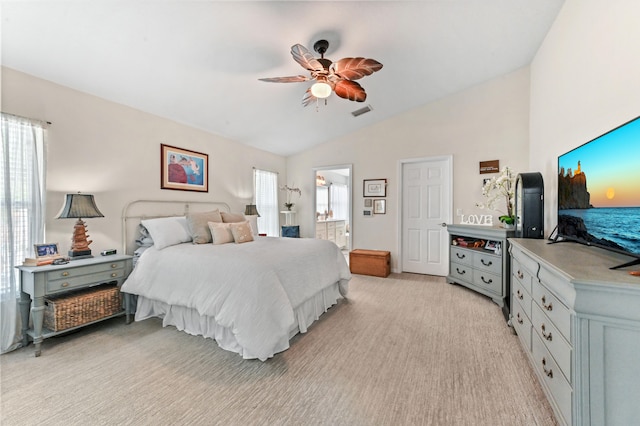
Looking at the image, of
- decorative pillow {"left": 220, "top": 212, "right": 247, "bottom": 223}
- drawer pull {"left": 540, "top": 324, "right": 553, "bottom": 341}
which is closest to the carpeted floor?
drawer pull {"left": 540, "top": 324, "right": 553, "bottom": 341}

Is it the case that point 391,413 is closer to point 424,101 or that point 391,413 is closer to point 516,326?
point 516,326

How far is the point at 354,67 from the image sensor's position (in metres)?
2.31

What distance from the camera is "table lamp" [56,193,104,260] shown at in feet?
7.87

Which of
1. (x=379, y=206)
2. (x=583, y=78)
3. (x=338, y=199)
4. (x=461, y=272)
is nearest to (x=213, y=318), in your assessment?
(x=461, y=272)

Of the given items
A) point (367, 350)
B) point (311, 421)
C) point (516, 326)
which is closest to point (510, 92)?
point (516, 326)

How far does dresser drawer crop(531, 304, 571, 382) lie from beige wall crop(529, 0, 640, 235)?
1.34 m

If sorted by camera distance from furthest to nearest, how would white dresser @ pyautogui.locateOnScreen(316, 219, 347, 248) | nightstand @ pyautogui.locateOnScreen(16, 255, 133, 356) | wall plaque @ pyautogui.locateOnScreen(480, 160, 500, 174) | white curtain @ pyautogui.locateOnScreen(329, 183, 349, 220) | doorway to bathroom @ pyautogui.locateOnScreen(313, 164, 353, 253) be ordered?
white curtain @ pyautogui.locateOnScreen(329, 183, 349, 220) → doorway to bathroom @ pyautogui.locateOnScreen(313, 164, 353, 253) → white dresser @ pyautogui.locateOnScreen(316, 219, 347, 248) → wall plaque @ pyautogui.locateOnScreen(480, 160, 500, 174) → nightstand @ pyautogui.locateOnScreen(16, 255, 133, 356)

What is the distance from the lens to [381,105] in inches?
167

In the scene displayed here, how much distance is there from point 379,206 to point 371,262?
1.10 m

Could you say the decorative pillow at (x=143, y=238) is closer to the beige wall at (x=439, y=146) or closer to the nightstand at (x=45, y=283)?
the nightstand at (x=45, y=283)

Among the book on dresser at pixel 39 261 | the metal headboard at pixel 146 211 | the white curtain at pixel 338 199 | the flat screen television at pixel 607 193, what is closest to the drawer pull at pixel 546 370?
the flat screen television at pixel 607 193

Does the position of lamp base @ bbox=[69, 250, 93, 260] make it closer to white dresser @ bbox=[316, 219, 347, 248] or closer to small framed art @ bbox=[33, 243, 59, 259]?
small framed art @ bbox=[33, 243, 59, 259]

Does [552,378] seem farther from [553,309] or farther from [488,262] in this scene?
[488,262]

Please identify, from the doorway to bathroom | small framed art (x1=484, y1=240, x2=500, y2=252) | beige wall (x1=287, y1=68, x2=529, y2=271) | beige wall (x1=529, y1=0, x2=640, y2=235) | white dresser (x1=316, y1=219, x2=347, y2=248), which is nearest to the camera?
beige wall (x1=529, y1=0, x2=640, y2=235)
